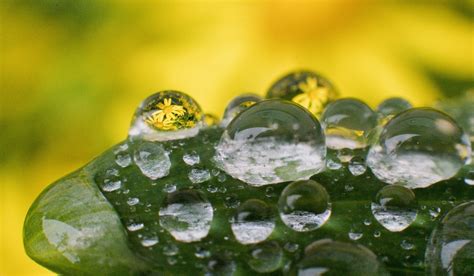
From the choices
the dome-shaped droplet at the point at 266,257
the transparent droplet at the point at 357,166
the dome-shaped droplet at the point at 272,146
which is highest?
the dome-shaped droplet at the point at 272,146

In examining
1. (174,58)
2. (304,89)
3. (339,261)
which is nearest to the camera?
(339,261)

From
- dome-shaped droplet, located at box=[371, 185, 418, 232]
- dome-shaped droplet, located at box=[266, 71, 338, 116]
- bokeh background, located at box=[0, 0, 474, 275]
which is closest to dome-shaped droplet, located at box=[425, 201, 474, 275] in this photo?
dome-shaped droplet, located at box=[371, 185, 418, 232]

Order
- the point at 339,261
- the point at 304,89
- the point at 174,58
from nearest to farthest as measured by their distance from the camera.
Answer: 1. the point at 339,261
2. the point at 304,89
3. the point at 174,58

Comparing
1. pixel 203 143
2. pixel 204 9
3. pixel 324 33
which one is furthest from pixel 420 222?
pixel 204 9

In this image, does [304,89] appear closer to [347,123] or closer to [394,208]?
[347,123]

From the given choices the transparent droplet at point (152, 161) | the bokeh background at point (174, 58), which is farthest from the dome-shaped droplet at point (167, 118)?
the bokeh background at point (174, 58)

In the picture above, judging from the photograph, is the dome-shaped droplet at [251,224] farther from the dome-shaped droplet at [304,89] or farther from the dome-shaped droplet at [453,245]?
the dome-shaped droplet at [304,89]

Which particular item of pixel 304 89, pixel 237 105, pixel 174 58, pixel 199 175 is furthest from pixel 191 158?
pixel 174 58
